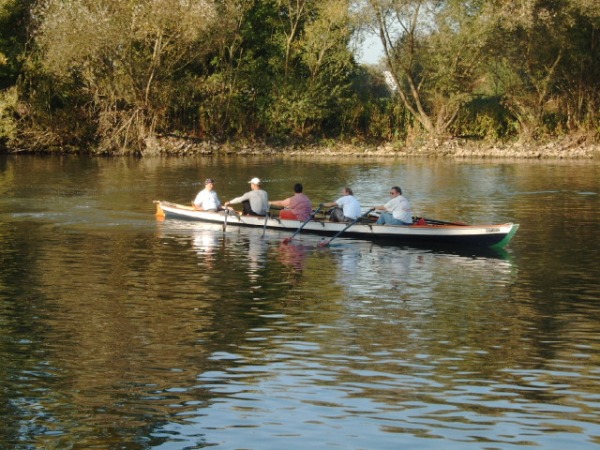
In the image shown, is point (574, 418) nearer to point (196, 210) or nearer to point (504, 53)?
point (196, 210)

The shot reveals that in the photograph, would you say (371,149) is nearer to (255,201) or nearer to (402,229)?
(255,201)

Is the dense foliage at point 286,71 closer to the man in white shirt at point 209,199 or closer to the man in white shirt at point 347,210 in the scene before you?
the man in white shirt at point 209,199

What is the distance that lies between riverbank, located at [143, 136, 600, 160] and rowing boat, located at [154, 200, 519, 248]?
111 ft

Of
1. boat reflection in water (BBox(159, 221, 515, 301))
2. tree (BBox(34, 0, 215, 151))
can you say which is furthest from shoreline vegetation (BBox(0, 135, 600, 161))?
boat reflection in water (BBox(159, 221, 515, 301))

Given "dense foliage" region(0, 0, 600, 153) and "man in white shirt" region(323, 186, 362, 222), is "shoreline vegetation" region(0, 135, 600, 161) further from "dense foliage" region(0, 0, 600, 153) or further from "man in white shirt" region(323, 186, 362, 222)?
"man in white shirt" region(323, 186, 362, 222)

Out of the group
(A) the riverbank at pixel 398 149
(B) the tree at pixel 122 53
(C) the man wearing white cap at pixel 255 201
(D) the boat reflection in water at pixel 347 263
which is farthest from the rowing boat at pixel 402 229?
(A) the riverbank at pixel 398 149

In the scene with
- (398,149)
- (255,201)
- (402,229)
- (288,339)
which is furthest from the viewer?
(398,149)

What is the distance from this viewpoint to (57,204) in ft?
120

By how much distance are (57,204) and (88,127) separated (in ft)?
99.9

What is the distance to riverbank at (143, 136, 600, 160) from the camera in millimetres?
63250

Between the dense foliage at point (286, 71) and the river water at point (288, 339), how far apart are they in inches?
1144

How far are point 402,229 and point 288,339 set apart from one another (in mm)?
11545

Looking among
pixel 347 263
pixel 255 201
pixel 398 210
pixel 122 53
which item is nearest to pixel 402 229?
pixel 398 210

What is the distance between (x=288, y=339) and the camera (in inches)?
629
